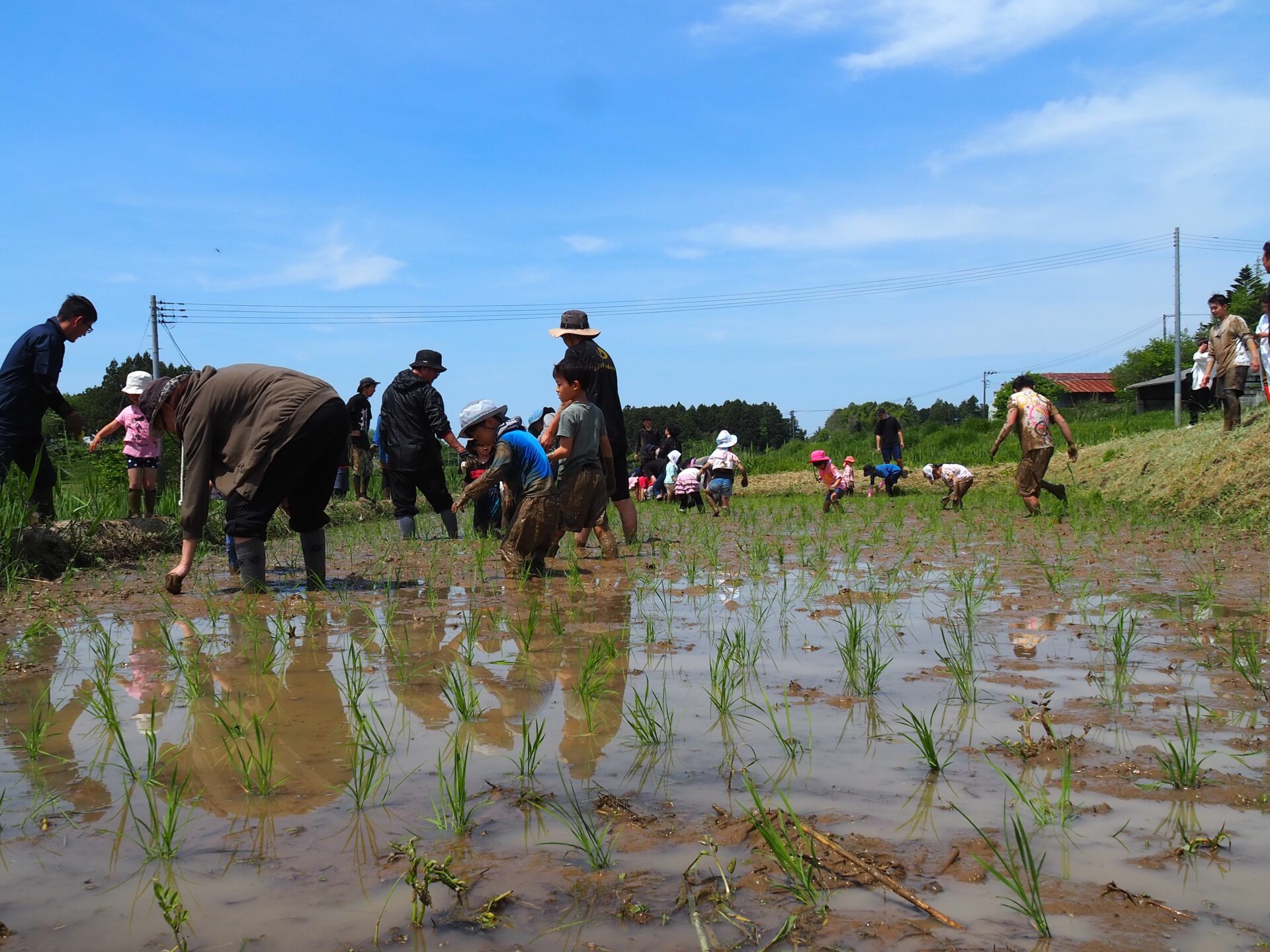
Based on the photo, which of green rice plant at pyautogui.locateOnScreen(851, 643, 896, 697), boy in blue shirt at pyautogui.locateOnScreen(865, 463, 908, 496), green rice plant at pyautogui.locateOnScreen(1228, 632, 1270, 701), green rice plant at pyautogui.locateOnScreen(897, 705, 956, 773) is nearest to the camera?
green rice plant at pyautogui.locateOnScreen(897, 705, 956, 773)

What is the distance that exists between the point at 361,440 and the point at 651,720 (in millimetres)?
12019

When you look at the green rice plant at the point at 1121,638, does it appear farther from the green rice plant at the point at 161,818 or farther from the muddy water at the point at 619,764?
the green rice plant at the point at 161,818

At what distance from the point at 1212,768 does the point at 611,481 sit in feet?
17.5

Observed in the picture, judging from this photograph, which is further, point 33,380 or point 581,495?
point 33,380

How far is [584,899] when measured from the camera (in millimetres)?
1980

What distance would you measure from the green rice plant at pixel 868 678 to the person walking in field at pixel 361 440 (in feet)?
32.9

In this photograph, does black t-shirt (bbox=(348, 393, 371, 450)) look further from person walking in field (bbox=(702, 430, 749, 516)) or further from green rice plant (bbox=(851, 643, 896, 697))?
green rice plant (bbox=(851, 643, 896, 697))

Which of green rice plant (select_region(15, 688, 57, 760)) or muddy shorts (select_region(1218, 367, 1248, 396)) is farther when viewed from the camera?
muddy shorts (select_region(1218, 367, 1248, 396))

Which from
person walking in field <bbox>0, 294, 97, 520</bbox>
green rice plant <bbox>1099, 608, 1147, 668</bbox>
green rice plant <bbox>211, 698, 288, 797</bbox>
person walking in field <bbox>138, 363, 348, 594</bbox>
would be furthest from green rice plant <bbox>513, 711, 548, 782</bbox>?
person walking in field <bbox>0, 294, 97, 520</bbox>

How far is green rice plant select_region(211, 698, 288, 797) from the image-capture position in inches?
101

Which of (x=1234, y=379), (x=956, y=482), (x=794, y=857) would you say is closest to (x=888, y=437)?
(x=956, y=482)

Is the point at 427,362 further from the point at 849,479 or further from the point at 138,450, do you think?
the point at 849,479

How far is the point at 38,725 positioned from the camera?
119 inches

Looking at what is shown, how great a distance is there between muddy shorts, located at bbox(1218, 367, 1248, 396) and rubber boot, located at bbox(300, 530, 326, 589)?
10.5 metres
